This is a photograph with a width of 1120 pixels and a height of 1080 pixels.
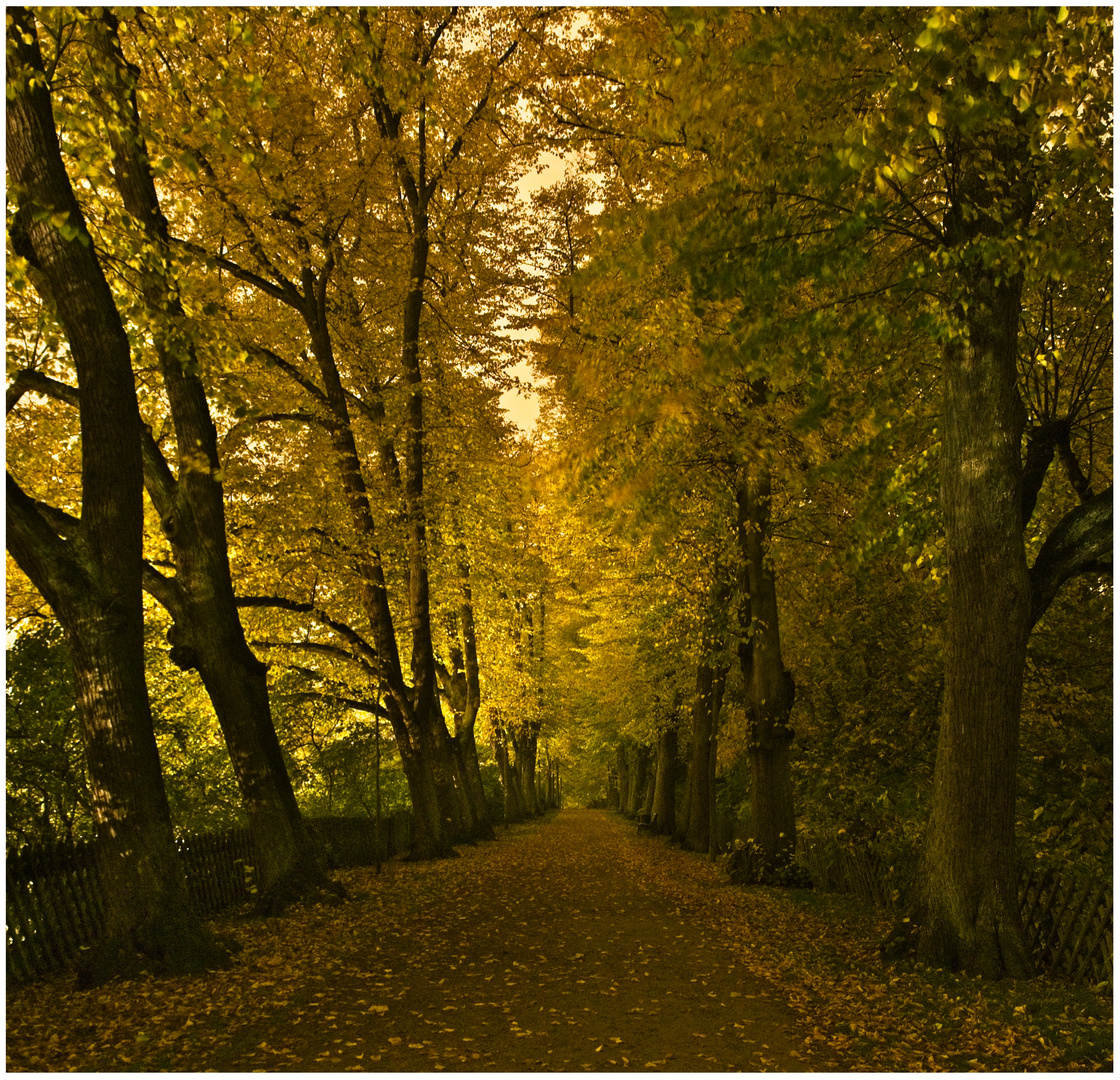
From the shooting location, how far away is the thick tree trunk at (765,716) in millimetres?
14930

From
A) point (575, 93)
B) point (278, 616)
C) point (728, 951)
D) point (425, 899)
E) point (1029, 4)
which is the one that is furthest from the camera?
point (278, 616)

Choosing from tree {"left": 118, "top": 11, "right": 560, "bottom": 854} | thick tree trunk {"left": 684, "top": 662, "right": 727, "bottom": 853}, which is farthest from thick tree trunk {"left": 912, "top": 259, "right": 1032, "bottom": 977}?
thick tree trunk {"left": 684, "top": 662, "right": 727, "bottom": 853}

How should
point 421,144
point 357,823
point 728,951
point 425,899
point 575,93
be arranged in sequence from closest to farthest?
point 728,951
point 425,899
point 575,93
point 421,144
point 357,823

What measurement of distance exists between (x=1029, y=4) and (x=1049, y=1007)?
717 cm

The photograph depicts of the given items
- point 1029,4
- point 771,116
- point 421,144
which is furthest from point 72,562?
point 421,144

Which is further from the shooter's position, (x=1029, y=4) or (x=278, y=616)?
(x=278, y=616)

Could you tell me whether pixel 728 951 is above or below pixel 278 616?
below

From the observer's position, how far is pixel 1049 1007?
662 centimetres

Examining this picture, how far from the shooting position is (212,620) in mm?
11031

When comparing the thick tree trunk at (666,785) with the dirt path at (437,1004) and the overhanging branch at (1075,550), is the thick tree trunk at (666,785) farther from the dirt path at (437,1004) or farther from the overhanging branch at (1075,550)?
the overhanging branch at (1075,550)

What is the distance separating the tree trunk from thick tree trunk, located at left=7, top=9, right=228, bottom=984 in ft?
7.73

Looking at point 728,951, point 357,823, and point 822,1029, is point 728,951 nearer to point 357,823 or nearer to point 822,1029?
point 822,1029

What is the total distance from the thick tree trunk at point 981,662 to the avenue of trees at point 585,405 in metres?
0.04

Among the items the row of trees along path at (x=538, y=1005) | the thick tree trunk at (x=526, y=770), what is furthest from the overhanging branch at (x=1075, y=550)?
the thick tree trunk at (x=526, y=770)
